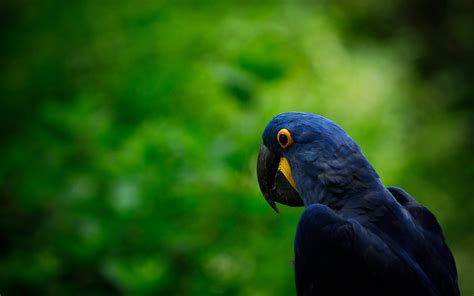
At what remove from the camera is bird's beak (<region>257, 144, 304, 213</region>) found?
1718mm

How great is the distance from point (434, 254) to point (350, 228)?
26cm

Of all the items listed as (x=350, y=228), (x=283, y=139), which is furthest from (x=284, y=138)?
(x=350, y=228)

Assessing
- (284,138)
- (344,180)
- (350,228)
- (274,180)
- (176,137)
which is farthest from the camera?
(176,137)

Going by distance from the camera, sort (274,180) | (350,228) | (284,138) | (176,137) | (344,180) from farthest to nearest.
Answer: (176,137) < (274,180) < (284,138) < (344,180) < (350,228)

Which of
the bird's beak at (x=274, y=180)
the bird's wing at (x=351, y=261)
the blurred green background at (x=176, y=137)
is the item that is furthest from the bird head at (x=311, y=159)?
the blurred green background at (x=176, y=137)

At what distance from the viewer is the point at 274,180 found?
174cm

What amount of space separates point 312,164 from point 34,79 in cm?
340

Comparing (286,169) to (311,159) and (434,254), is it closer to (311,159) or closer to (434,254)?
(311,159)

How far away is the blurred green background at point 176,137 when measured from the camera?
9.78 feet

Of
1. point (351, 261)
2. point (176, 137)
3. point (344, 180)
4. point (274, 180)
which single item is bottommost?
point (351, 261)

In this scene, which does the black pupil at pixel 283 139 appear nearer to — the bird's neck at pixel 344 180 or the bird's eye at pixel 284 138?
the bird's eye at pixel 284 138

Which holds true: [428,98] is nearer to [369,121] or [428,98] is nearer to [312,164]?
[369,121]

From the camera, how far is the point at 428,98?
6.35 metres

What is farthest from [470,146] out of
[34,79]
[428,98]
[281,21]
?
[34,79]
